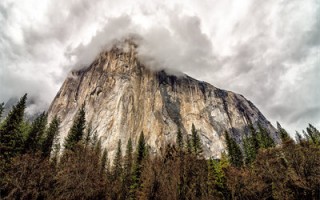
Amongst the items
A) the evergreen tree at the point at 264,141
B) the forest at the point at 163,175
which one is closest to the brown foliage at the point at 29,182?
the forest at the point at 163,175

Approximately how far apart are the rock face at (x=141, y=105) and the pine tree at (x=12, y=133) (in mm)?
69487

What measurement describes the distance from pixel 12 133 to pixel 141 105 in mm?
97703

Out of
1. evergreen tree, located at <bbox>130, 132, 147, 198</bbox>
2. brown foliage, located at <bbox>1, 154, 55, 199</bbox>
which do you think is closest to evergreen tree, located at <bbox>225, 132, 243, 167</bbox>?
evergreen tree, located at <bbox>130, 132, 147, 198</bbox>

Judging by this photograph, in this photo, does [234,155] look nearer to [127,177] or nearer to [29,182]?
[127,177]

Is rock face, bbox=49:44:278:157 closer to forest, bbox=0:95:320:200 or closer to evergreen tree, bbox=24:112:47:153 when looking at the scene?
evergreen tree, bbox=24:112:47:153

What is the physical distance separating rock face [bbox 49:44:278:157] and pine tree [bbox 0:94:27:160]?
69.5 meters

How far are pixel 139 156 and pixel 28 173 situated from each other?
130 feet

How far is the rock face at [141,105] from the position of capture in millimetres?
121250

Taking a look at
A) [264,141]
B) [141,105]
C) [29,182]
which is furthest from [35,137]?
[141,105]

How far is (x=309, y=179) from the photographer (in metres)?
23.6

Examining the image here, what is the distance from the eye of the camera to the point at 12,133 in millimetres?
36844

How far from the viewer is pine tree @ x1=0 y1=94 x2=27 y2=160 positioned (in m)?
35.2

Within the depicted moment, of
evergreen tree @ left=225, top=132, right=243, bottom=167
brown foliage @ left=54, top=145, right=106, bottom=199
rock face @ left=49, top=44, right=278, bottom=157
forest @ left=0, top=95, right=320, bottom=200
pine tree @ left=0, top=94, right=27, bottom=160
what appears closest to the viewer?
forest @ left=0, top=95, right=320, bottom=200

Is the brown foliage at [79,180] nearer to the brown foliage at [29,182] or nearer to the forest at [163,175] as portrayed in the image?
the forest at [163,175]
